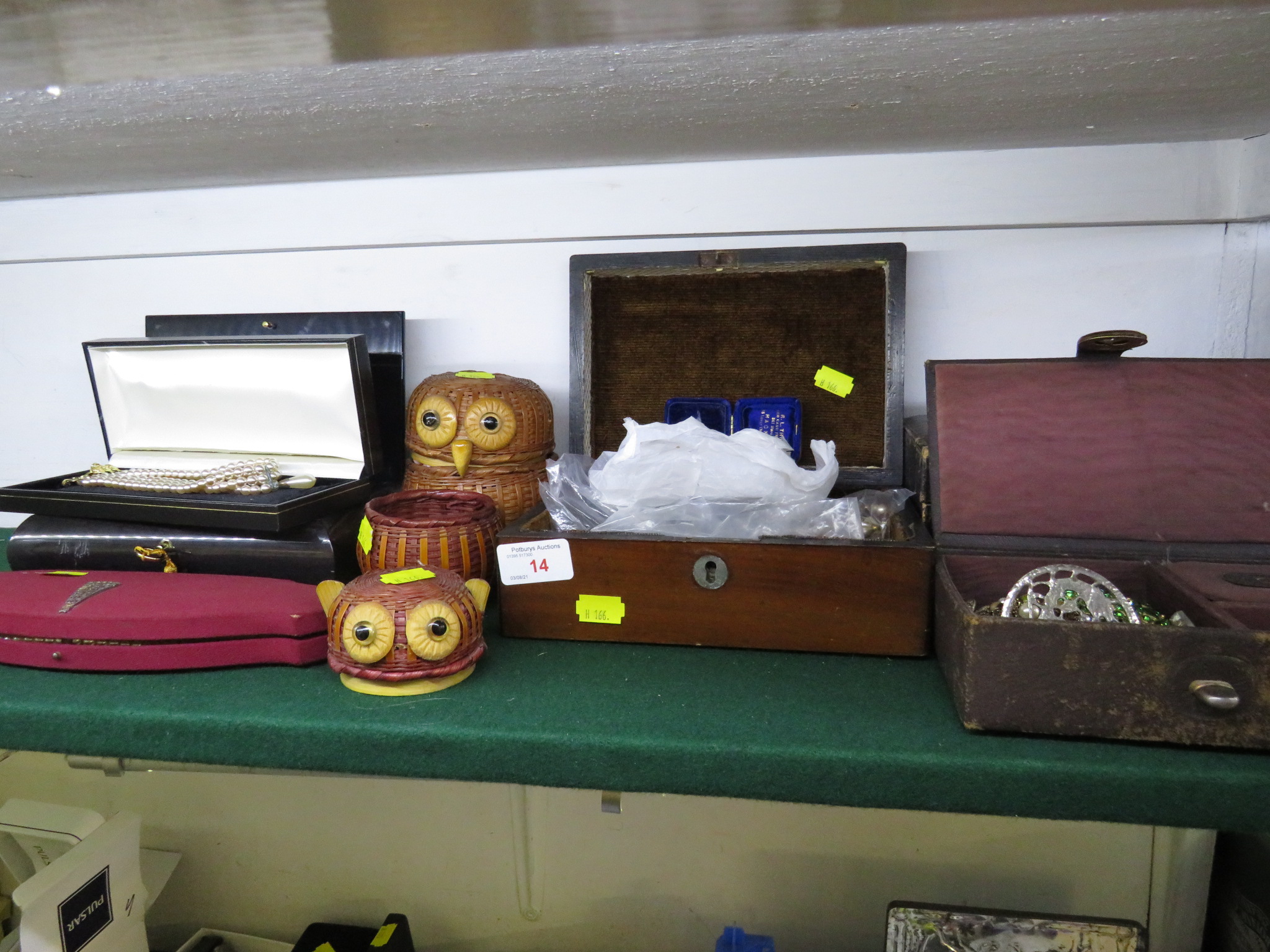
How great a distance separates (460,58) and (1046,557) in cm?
77

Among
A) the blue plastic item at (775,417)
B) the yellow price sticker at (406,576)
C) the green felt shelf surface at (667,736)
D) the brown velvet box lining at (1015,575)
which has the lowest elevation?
the green felt shelf surface at (667,736)

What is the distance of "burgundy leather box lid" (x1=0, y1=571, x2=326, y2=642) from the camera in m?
0.74

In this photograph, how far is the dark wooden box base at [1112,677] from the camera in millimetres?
556

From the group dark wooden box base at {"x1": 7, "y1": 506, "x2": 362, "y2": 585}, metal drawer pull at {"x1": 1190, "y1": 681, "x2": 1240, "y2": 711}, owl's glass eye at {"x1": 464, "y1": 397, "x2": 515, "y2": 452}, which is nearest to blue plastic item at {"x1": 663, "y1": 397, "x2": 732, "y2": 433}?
owl's glass eye at {"x1": 464, "y1": 397, "x2": 515, "y2": 452}

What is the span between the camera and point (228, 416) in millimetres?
1098

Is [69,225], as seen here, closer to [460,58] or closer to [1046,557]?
[460,58]

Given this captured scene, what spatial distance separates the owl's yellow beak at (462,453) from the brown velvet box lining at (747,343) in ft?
0.64

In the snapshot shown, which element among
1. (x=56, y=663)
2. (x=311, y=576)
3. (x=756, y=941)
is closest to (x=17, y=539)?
(x=56, y=663)

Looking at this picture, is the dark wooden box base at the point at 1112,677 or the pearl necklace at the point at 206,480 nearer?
the dark wooden box base at the point at 1112,677

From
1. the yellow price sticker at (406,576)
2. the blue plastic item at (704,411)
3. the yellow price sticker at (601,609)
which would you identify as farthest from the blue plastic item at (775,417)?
the yellow price sticker at (406,576)

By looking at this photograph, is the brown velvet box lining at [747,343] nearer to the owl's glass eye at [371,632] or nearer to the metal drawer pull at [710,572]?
the metal drawer pull at [710,572]

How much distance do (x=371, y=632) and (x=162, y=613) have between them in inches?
9.4

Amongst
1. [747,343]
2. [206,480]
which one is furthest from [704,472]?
[206,480]

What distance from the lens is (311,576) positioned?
0.86 m
